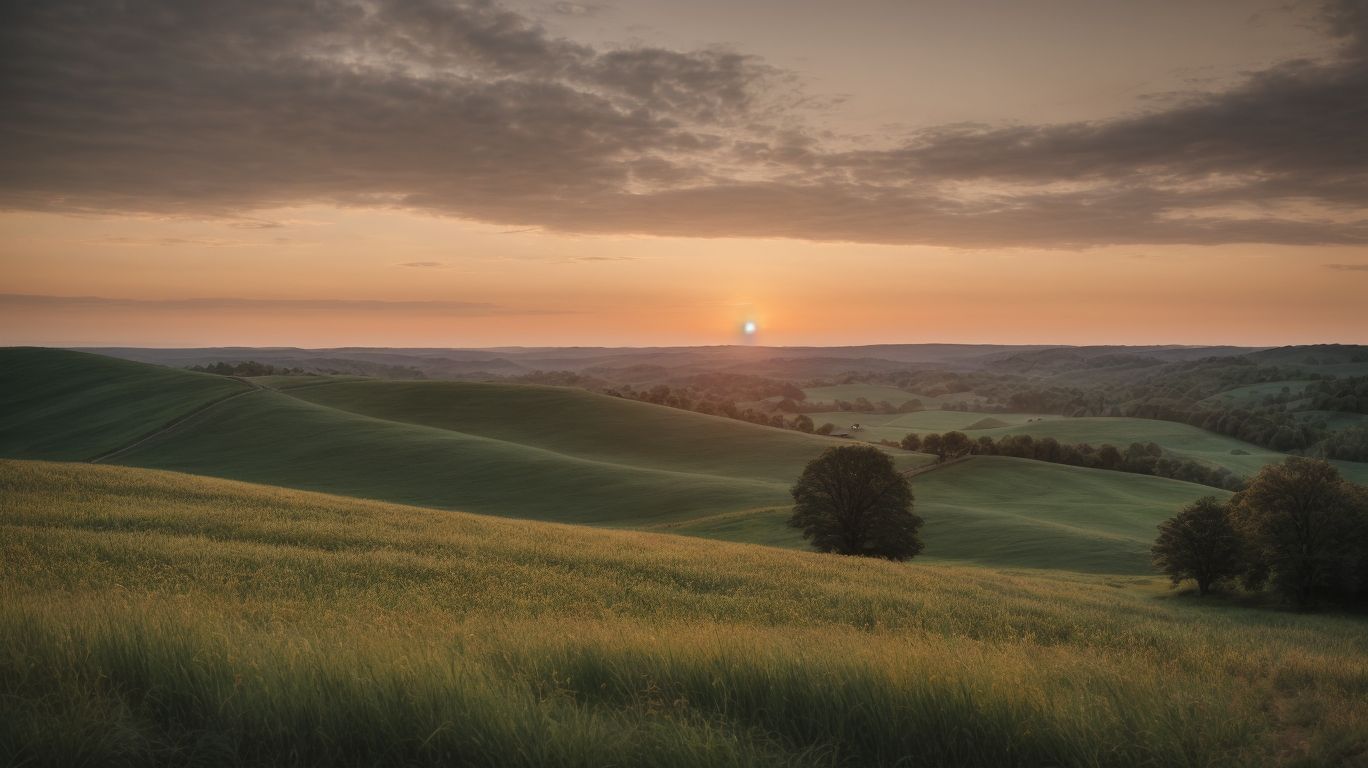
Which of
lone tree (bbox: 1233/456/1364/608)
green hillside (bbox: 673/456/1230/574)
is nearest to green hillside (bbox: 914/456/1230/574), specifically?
green hillside (bbox: 673/456/1230/574)

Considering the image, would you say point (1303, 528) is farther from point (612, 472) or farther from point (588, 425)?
point (588, 425)

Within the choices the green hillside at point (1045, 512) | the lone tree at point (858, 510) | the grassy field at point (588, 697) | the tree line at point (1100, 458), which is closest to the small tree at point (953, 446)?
the tree line at point (1100, 458)

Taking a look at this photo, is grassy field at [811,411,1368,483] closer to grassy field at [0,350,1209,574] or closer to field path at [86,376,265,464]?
grassy field at [0,350,1209,574]

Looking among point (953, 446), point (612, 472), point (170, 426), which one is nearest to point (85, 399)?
point (170, 426)

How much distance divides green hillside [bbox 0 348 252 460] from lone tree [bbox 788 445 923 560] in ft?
227

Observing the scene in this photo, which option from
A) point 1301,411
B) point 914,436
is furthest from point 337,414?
point 1301,411

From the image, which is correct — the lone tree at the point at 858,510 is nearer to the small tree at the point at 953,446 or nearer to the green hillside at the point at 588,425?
the green hillside at the point at 588,425

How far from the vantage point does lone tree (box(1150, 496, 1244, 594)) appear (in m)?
38.6

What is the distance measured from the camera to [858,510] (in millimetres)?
44438

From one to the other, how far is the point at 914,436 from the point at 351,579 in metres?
102

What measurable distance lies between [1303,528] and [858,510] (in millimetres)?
19596

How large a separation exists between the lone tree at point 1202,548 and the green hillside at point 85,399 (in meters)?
86.1

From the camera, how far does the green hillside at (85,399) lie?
8294cm

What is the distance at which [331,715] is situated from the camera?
4930mm
